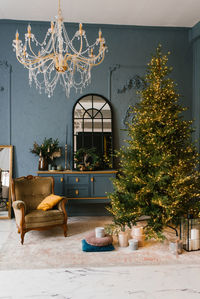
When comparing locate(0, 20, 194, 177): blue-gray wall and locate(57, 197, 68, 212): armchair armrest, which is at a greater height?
locate(0, 20, 194, 177): blue-gray wall

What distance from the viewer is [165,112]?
3.79 metres

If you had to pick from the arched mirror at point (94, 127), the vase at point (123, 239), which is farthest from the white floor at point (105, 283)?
the arched mirror at point (94, 127)

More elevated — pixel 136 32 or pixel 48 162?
pixel 136 32

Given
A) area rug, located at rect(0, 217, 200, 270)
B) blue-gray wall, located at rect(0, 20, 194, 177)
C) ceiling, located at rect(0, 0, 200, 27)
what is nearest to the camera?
area rug, located at rect(0, 217, 200, 270)

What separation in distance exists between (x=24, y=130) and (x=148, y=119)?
2.48m

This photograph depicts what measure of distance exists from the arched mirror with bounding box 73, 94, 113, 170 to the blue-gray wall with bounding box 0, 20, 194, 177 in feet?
0.45

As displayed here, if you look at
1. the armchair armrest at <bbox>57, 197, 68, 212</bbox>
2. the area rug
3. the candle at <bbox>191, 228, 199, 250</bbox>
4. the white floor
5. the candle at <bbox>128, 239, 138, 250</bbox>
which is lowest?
the white floor

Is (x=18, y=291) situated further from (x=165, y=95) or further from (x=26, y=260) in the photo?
(x=165, y=95)

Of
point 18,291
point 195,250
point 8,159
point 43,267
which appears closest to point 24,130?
point 8,159

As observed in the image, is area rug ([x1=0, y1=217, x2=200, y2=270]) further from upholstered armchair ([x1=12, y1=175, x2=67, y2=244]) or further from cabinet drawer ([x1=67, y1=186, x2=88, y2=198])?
cabinet drawer ([x1=67, y1=186, x2=88, y2=198])

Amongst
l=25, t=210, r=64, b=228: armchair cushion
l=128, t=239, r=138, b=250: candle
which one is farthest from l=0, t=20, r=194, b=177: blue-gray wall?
l=128, t=239, r=138, b=250: candle

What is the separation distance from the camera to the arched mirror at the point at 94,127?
5043 mm

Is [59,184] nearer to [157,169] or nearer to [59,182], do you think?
[59,182]

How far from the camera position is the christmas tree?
145 inches
